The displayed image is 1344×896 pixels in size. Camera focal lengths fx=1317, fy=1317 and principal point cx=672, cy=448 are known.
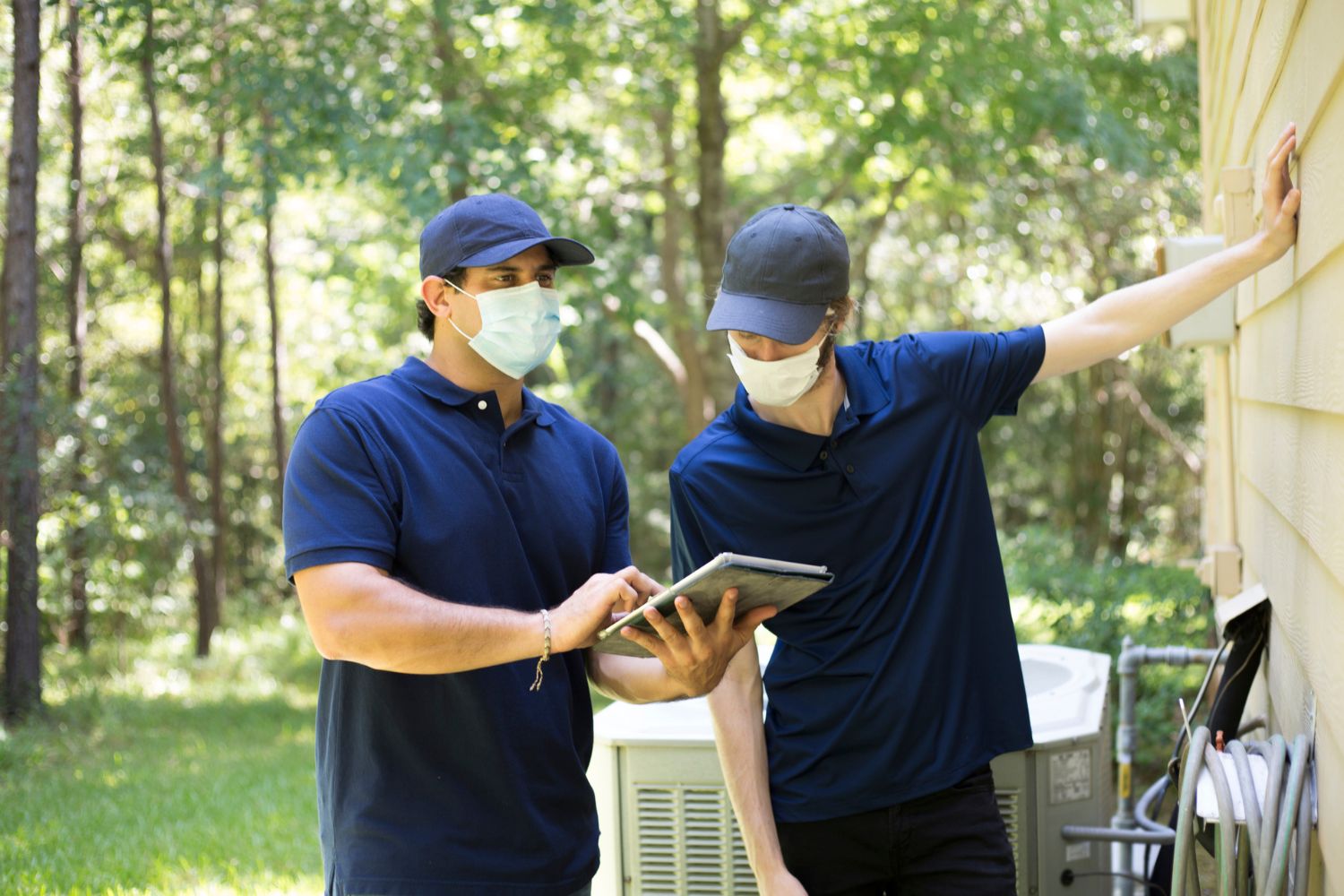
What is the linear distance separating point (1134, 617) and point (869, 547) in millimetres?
5931

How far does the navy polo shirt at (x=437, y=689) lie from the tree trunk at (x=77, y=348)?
789cm

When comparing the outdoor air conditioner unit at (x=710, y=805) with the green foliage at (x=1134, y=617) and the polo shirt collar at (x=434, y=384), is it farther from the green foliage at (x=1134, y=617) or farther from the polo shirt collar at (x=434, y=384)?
the green foliage at (x=1134, y=617)

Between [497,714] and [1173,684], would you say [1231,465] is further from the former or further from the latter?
[497,714]

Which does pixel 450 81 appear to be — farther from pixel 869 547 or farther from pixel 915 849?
pixel 915 849

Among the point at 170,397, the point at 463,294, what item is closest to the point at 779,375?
the point at 463,294

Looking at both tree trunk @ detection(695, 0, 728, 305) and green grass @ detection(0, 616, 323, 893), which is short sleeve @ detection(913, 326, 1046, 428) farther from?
tree trunk @ detection(695, 0, 728, 305)

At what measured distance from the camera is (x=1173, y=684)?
6730mm

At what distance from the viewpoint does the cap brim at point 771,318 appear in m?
2.32

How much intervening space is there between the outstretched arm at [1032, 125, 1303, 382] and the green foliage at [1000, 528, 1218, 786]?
13.6ft

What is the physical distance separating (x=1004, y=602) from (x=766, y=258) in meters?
0.78

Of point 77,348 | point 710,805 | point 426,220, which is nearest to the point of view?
point 710,805

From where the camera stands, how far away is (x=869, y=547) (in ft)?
7.83

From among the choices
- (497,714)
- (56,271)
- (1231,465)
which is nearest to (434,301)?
(497,714)

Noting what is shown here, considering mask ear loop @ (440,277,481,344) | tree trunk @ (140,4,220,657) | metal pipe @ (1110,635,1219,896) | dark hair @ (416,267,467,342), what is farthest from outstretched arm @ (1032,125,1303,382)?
tree trunk @ (140,4,220,657)
